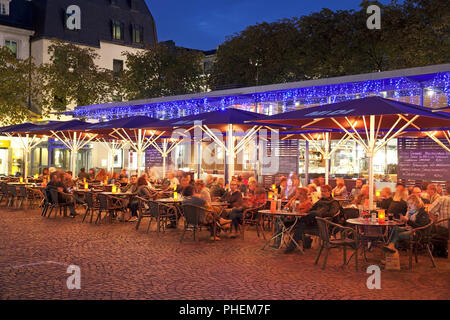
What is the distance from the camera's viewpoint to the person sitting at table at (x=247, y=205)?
1235 cm

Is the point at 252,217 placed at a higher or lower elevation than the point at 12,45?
lower

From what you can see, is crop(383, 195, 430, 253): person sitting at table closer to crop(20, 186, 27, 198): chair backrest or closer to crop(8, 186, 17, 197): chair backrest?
crop(20, 186, 27, 198): chair backrest

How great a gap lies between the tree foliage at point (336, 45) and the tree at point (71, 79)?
9.62m

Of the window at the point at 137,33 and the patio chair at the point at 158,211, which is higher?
the window at the point at 137,33

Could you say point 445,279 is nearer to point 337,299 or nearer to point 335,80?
point 337,299

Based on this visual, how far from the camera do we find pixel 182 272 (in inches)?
322

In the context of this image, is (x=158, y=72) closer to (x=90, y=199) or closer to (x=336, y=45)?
(x=336, y=45)

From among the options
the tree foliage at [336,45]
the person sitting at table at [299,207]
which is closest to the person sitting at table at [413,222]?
the person sitting at table at [299,207]

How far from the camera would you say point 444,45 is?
85.3 feet

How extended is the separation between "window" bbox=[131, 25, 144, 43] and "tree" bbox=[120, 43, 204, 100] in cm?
528

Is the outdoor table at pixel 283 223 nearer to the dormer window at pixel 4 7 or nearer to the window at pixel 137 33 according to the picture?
the dormer window at pixel 4 7

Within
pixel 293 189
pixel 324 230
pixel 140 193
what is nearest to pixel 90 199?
pixel 140 193

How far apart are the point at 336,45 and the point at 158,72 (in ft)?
51.6

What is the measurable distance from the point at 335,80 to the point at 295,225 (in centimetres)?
997
